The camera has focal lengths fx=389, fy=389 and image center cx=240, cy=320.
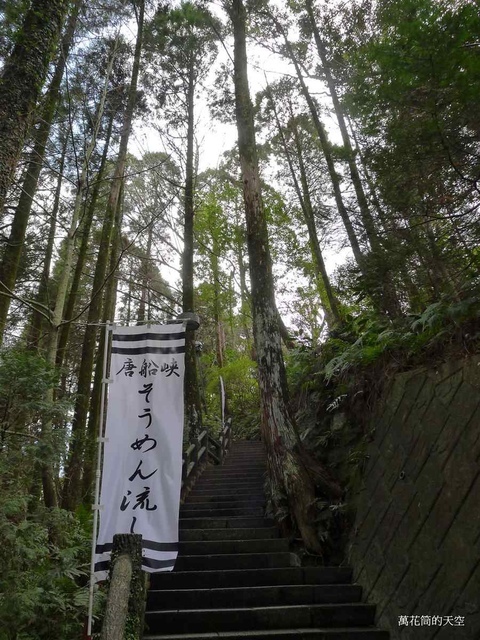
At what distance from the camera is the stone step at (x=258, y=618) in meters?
4.03

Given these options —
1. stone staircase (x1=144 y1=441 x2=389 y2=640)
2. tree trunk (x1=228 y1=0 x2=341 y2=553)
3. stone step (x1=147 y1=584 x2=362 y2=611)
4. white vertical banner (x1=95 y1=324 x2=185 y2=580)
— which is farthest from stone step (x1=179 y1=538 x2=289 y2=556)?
white vertical banner (x1=95 y1=324 x2=185 y2=580)

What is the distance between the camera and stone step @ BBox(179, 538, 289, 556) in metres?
5.32

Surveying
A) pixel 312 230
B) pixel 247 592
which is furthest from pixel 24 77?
pixel 312 230

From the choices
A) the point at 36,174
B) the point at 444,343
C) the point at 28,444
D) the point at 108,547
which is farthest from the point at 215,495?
the point at 36,174

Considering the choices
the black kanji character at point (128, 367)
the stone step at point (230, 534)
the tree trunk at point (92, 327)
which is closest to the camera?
the black kanji character at point (128, 367)

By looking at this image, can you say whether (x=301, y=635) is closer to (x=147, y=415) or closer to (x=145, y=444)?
(x=145, y=444)

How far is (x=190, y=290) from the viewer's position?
35.6 feet

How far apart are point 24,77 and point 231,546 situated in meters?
6.05

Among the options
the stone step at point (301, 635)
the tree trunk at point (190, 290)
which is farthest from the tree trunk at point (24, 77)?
the tree trunk at point (190, 290)

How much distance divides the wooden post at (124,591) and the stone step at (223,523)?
10.3ft

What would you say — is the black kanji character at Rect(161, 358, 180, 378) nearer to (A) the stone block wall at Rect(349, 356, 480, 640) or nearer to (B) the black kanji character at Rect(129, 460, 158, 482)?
(B) the black kanji character at Rect(129, 460, 158, 482)

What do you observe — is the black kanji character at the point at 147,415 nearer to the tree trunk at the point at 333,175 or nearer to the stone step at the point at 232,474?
the tree trunk at the point at 333,175

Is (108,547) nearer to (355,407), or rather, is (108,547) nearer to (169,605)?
(169,605)

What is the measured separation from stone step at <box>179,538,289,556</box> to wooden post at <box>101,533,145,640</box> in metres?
2.55
